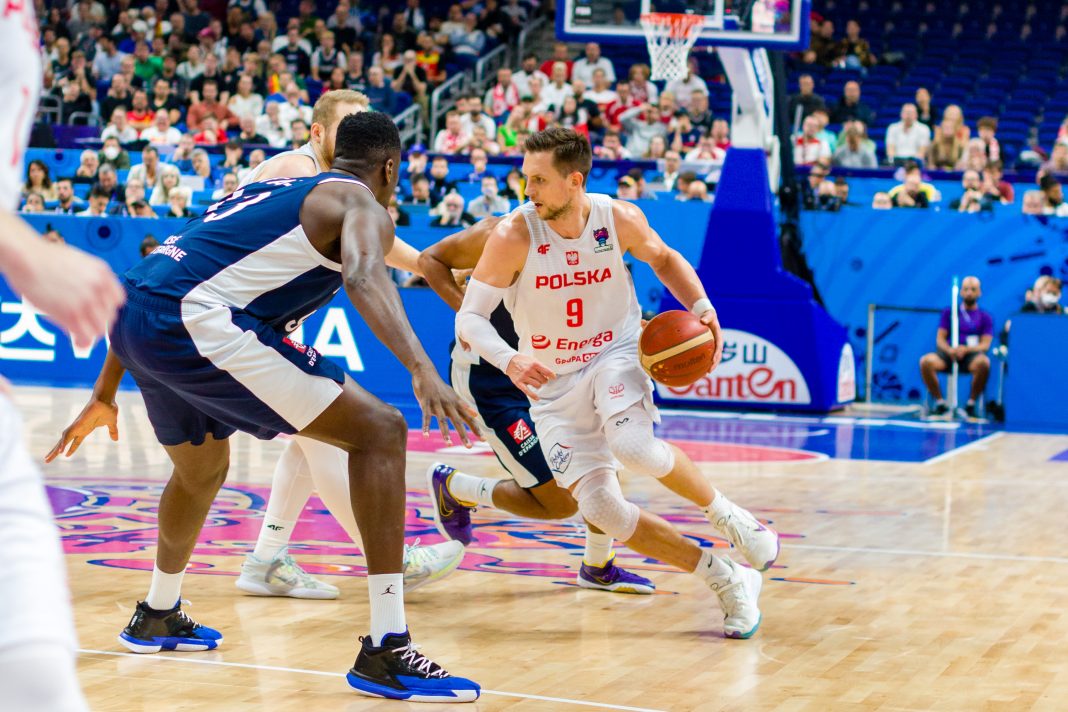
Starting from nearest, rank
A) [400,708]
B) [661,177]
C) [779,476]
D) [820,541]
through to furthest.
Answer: [400,708] < [820,541] < [779,476] < [661,177]

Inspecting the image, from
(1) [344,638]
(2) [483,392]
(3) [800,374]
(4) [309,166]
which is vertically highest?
(4) [309,166]

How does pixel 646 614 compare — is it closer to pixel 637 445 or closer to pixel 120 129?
pixel 637 445

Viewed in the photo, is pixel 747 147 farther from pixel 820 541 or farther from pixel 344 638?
pixel 344 638

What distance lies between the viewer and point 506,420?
611cm

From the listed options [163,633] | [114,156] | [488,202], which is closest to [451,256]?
[163,633]

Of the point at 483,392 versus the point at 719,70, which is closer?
the point at 483,392

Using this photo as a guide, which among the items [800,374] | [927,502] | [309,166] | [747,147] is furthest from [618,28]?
[309,166]

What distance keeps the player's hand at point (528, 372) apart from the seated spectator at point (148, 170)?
12290 millimetres

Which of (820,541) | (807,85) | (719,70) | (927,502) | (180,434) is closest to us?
(180,434)

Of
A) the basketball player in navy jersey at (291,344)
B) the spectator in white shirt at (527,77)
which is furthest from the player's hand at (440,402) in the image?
the spectator in white shirt at (527,77)

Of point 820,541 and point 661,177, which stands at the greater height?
point 661,177

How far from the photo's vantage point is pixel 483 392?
246 inches

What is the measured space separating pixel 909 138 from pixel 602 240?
38.0ft

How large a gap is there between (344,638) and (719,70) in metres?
15.1
